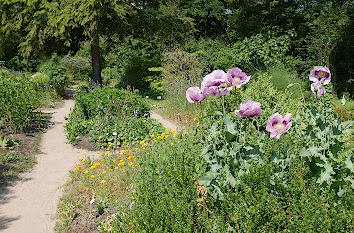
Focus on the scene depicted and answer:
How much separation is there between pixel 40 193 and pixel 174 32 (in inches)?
408

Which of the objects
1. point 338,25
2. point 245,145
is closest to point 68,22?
point 338,25

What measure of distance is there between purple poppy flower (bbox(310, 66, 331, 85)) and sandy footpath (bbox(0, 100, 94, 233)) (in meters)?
3.03

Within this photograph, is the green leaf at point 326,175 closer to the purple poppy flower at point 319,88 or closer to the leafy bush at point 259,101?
the purple poppy flower at point 319,88

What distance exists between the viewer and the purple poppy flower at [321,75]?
7.96ft

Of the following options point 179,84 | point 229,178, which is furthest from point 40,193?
point 179,84

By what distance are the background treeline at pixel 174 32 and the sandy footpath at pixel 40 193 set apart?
19.2ft

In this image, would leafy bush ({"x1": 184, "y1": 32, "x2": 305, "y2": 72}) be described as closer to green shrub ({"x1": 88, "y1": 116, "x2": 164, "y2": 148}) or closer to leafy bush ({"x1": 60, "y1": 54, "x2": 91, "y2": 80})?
green shrub ({"x1": 88, "y1": 116, "x2": 164, "y2": 148})

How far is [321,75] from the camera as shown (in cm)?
249

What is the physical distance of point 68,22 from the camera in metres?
11.2

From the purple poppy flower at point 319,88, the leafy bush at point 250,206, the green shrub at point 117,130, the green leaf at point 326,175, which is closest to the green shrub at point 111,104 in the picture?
the green shrub at point 117,130

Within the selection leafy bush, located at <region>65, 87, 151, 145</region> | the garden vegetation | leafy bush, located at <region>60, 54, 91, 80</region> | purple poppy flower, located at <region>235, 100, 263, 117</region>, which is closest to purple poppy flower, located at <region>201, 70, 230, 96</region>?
the garden vegetation

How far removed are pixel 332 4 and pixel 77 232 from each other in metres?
12.5

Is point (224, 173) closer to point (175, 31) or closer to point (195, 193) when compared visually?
point (195, 193)

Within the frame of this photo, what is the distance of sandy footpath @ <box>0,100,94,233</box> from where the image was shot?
3.46 meters
